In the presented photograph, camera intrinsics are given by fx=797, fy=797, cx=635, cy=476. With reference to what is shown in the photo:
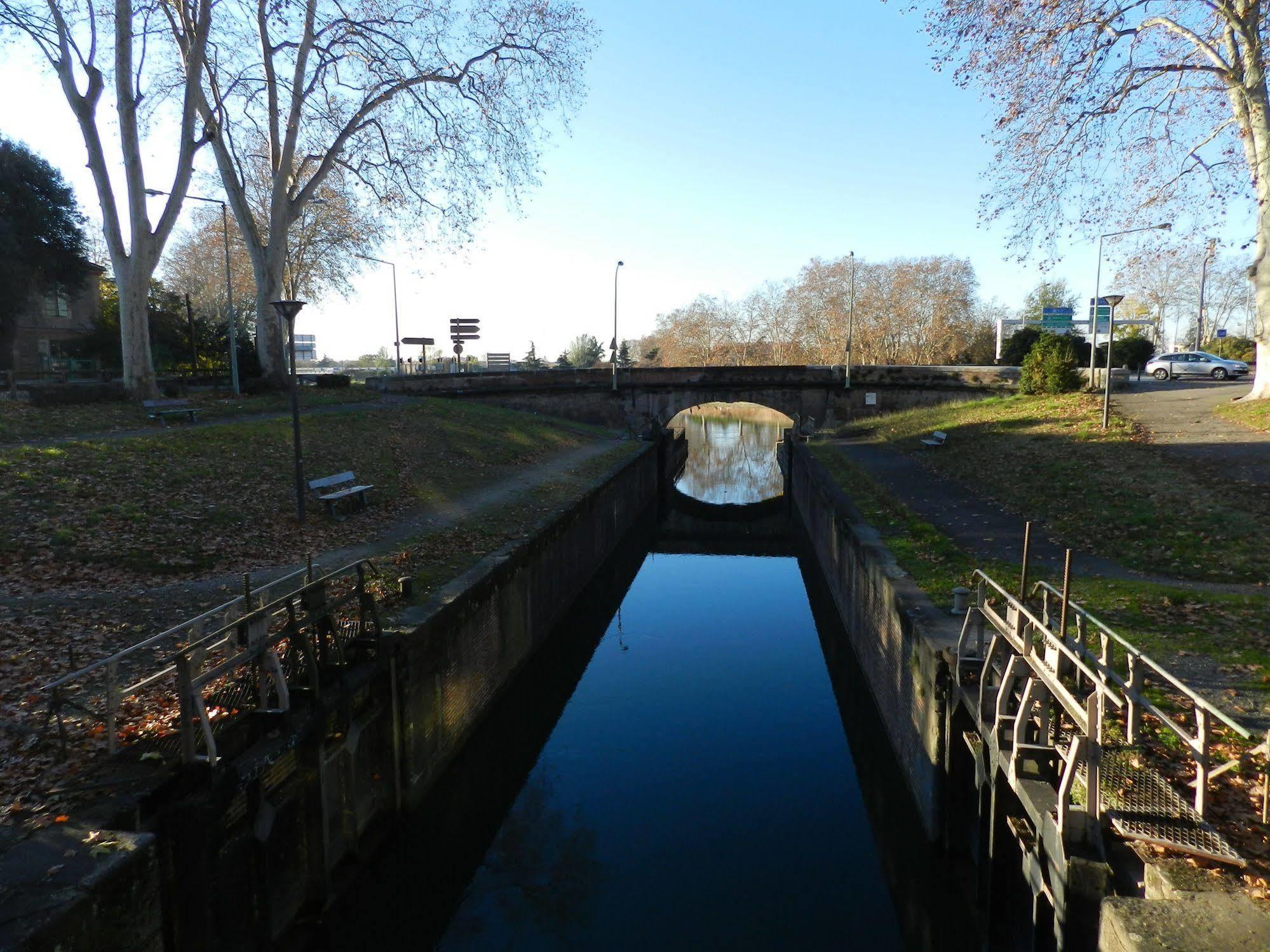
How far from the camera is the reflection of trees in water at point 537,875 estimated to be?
310 inches

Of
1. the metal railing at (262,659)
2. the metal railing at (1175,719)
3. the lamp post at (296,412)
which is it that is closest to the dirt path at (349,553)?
the lamp post at (296,412)

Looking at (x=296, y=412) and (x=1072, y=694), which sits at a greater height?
(x=296, y=412)

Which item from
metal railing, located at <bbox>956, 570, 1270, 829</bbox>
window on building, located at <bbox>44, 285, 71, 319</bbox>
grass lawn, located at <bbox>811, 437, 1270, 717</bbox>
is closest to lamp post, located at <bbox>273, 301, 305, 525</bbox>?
grass lawn, located at <bbox>811, 437, 1270, 717</bbox>

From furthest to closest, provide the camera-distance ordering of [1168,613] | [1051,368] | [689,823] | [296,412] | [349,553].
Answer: [1051,368], [296,412], [349,553], [689,823], [1168,613]

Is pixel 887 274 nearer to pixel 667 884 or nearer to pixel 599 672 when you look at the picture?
pixel 599 672

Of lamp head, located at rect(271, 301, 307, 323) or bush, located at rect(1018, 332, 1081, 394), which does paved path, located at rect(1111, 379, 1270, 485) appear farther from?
lamp head, located at rect(271, 301, 307, 323)

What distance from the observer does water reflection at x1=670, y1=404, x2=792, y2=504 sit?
39656mm

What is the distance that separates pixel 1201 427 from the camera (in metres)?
20.4

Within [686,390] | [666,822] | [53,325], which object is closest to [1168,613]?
[666,822]

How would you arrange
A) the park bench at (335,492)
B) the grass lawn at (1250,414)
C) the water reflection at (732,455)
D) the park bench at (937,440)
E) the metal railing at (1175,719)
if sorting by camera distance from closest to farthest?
1. the metal railing at (1175,719)
2. the park bench at (335,492)
3. the grass lawn at (1250,414)
4. the park bench at (937,440)
5. the water reflection at (732,455)

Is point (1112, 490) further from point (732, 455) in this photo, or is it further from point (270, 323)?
point (732, 455)

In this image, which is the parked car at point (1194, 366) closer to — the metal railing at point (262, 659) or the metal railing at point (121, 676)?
the metal railing at point (262, 659)

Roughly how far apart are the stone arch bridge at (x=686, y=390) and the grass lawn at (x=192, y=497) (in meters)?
16.3

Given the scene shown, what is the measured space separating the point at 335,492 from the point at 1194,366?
3776 cm
